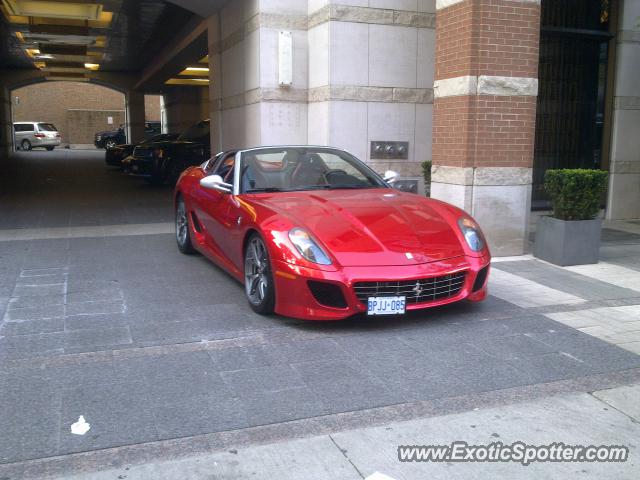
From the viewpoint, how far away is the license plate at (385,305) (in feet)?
16.2

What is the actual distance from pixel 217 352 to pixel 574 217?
493 cm

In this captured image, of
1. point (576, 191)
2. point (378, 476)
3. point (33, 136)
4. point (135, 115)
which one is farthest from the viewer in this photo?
point (33, 136)

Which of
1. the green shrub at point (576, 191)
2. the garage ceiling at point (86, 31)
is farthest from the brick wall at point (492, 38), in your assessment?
the garage ceiling at point (86, 31)

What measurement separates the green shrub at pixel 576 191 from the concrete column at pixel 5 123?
31120 mm

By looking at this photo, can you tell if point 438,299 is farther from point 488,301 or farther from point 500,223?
point 500,223

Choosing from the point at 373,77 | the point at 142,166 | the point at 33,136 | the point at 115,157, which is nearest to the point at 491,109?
the point at 373,77

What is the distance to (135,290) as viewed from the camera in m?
6.42

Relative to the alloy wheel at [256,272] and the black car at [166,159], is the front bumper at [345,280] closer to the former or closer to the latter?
the alloy wheel at [256,272]

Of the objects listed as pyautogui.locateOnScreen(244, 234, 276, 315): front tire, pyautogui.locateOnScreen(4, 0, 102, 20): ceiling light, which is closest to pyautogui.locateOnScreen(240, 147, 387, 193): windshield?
pyautogui.locateOnScreen(244, 234, 276, 315): front tire

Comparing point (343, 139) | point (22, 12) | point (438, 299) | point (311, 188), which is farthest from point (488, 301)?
point (22, 12)

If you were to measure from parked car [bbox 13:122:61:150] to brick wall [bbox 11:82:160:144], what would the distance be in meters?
7.17

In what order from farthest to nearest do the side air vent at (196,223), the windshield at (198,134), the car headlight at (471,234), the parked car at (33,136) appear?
the parked car at (33,136) < the windshield at (198,134) < the side air vent at (196,223) < the car headlight at (471,234)

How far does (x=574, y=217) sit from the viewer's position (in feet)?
25.3

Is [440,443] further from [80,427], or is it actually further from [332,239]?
[332,239]
